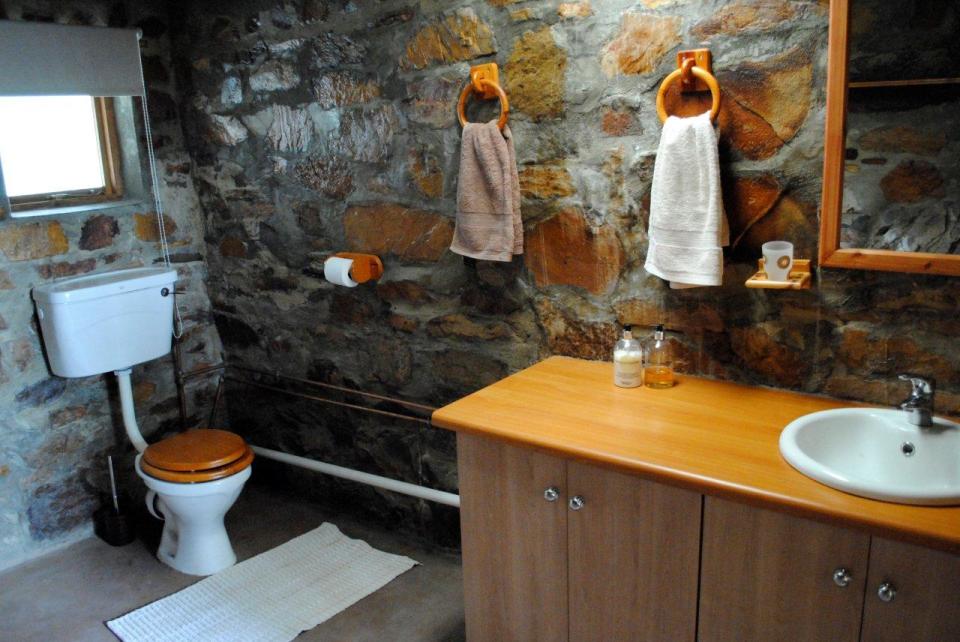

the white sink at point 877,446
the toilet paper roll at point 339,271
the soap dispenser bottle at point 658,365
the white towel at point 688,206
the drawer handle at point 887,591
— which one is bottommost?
the drawer handle at point 887,591

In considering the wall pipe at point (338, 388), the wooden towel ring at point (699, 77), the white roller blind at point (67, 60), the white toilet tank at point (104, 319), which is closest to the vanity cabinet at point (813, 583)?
the wooden towel ring at point (699, 77)

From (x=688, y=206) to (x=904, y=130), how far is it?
18.7 inches

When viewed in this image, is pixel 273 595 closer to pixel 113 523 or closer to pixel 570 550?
pixel 113 523

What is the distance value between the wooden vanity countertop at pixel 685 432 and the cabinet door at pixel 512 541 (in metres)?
0.08

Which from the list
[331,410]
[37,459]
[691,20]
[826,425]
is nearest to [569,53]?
[691,20]

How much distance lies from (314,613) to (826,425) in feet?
5.25

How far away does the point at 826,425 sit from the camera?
1.75m

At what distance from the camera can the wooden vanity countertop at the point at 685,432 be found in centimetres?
140

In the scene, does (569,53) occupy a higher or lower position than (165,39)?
lower

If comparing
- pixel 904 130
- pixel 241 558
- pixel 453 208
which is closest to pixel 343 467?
pixel 241 558

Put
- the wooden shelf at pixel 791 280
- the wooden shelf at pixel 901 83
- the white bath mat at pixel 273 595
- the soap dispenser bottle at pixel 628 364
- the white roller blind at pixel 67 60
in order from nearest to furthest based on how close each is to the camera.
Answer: the wooden shelf at pixel 901 83 → the wooden shelf at pixel 791 280 → the soap dispenser bottle at pixel 628 364 → the white bath mat at pixel 273 595 → the white roller blind at pixel 67 60

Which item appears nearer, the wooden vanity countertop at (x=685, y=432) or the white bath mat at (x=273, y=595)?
the wooden vanity countertop at (x=685, y=432)

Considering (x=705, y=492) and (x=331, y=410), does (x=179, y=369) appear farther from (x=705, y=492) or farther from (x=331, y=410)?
(x=705, y=492)

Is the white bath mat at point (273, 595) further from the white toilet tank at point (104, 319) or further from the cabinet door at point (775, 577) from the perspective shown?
the cabinet door at point (775, 577)
